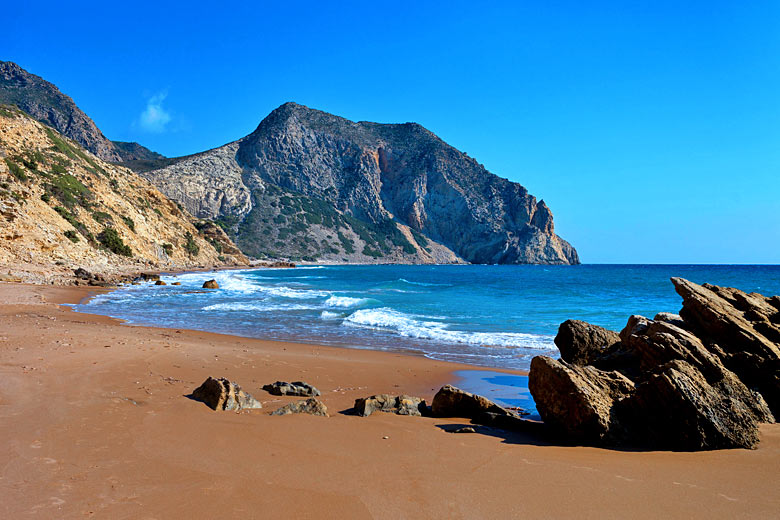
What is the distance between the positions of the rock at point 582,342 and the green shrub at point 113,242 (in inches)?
1845

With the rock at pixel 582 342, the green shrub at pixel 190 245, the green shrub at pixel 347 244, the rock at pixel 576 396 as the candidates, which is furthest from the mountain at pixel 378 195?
the rock at pixel 576 396

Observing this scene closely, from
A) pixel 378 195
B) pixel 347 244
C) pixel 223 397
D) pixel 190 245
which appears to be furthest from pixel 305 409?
pixel 378 195

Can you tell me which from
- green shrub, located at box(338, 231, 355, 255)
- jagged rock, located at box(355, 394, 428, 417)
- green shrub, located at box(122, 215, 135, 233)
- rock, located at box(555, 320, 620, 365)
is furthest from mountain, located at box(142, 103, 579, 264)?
jagged rock, located at box(355, 394, 428, 417)

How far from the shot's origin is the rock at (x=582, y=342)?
27.7ft

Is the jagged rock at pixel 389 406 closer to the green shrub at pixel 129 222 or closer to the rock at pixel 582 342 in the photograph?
the rock at pixel 582 342

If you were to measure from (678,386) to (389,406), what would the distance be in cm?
365

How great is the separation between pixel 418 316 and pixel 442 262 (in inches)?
5310

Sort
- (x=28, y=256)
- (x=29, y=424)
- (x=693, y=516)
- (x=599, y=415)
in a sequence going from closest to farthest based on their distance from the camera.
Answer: (x=693, y=516) → (x=29, y=424) → (x=599, y=415) → (x=28, y=256)

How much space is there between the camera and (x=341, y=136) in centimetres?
16262

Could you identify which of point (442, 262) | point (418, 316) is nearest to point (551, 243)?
point (442, 262)

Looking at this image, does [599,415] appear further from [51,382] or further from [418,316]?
[418,316]

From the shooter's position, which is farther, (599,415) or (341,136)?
(341,136)

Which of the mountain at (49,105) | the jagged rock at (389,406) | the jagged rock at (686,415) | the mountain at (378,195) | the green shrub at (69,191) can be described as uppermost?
the mountain at (49,105)

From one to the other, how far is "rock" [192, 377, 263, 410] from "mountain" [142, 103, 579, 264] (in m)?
120
